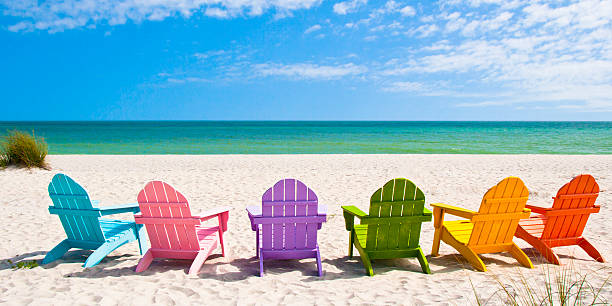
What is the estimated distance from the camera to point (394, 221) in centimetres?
344

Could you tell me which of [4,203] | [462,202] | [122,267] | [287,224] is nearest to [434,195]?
[462,202]

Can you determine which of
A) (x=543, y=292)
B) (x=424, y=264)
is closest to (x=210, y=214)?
(x=424, y=264)

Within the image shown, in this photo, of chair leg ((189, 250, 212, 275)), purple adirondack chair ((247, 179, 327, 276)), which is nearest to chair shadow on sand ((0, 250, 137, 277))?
chair leg ((189, 250, 212, 275))

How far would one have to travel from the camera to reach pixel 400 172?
10.8m

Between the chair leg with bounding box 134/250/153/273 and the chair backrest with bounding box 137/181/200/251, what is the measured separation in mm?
151

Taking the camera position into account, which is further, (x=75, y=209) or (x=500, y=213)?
(x=75, y=209)

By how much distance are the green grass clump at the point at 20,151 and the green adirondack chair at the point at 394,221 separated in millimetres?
11070

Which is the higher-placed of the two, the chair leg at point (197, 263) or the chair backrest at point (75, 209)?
the chair backrest at point (75, 209)

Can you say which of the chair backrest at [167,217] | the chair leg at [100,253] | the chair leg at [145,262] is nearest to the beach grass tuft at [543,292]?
the chair backrest at [167,217]

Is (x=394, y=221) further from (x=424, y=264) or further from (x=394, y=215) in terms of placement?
(x=424, y=264)

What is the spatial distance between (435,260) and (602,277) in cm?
155

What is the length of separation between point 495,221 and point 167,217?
3389mm

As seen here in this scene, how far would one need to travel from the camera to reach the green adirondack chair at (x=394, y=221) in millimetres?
3385

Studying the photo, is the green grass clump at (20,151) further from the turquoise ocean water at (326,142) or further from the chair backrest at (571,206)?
the chair backrest at (571,206)
